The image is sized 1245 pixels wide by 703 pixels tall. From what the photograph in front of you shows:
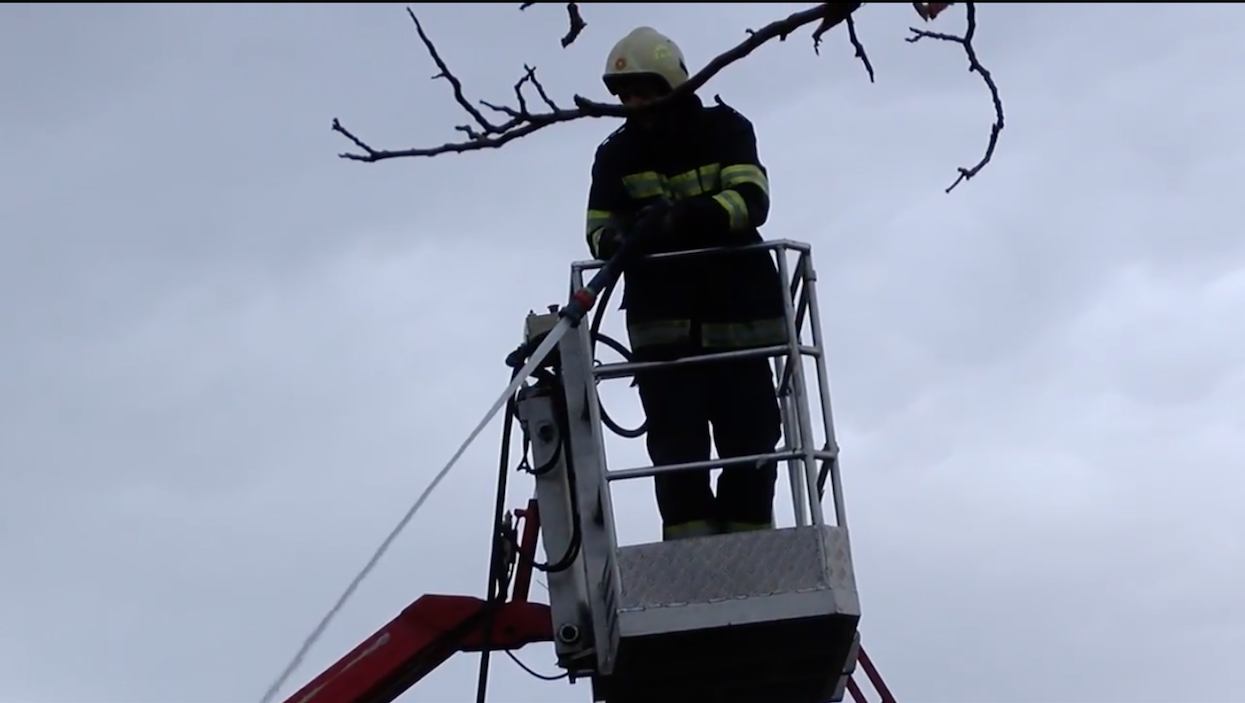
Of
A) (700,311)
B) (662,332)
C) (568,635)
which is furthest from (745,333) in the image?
(568,635)

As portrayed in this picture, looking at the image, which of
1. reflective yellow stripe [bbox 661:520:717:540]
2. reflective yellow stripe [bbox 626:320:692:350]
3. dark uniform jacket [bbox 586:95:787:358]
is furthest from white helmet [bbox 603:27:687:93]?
reflective yellow stripe [bbox 661:520:717:540]

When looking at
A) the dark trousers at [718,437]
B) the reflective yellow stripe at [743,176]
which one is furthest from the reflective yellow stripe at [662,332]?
the reflective yellow stripe at [743,176]

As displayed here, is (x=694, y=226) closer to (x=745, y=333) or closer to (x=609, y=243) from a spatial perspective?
(x=609, y=243)

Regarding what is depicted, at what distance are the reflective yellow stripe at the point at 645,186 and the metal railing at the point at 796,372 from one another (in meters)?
0.35

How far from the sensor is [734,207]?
8156mm

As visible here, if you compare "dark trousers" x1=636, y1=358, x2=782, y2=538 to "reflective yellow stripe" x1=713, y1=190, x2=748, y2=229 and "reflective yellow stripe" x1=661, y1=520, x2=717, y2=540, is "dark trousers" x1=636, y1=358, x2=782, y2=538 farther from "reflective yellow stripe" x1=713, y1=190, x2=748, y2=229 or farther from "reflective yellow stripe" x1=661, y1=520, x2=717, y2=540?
"reflective yellow stripe" x1=713, y1=190, x2=748, y2=229

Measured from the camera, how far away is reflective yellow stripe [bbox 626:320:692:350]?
834cm

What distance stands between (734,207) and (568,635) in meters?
1.72

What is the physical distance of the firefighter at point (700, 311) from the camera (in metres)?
8.30

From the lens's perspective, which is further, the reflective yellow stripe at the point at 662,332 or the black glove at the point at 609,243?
the reflective yellow stripe at the point at 662,332

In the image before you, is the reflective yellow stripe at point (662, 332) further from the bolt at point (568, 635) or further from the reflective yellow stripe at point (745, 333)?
the bolt at point (568, 635)

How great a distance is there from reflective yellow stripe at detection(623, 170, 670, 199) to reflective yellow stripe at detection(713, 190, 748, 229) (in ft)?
1.15

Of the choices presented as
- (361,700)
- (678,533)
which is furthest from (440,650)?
(678,533)

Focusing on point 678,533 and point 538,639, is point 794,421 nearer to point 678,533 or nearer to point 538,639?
point 678,533
